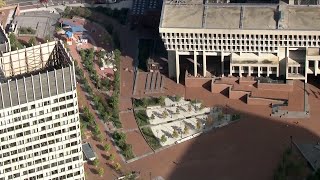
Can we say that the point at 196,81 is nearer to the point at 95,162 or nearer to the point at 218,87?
the point at 218,87

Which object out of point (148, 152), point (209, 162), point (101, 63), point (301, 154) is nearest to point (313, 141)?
point (301, 154)

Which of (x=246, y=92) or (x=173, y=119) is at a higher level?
(x=246, y=92)

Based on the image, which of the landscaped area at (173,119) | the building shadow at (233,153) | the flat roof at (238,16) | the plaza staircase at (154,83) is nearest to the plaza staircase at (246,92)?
the building shadow at (233,153)

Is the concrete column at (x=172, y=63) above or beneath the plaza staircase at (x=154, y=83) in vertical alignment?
above

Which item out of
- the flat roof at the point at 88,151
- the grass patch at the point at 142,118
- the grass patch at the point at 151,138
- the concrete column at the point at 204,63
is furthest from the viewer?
the concrete column at the point at 204,63

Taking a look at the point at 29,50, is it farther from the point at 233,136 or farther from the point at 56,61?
the point at 233,136

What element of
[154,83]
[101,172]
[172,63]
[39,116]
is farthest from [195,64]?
[39,116]

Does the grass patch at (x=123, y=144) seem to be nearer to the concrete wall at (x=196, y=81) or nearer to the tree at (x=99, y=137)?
the tree at (x=99, y=137)

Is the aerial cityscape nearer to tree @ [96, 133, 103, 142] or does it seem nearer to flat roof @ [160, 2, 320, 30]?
flat roof @ [160, 2, 320, 30]
